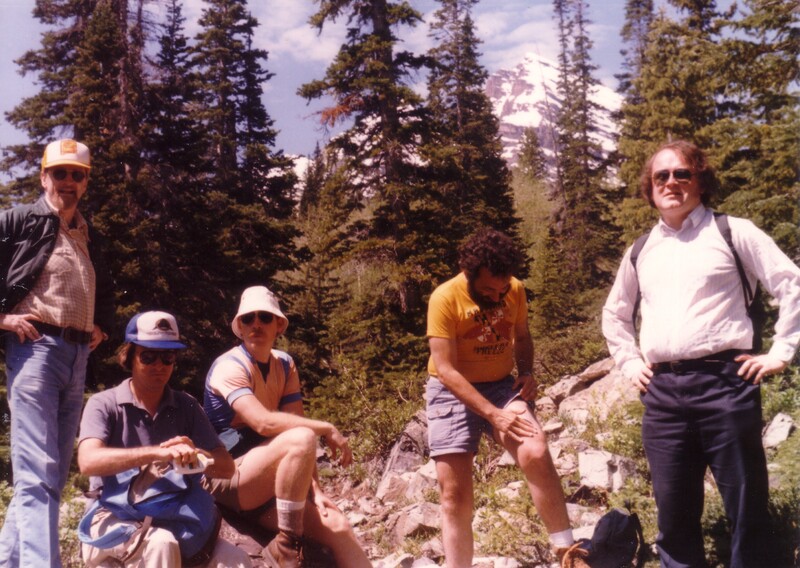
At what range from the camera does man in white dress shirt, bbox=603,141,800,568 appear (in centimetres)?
295

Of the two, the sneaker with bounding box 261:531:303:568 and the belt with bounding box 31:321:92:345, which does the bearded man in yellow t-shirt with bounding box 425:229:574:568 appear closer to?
the sneaker with bounding box 261:531:303:568

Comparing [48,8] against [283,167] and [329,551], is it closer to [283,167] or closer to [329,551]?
[283,167]

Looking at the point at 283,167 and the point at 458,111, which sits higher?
the point at 458,111

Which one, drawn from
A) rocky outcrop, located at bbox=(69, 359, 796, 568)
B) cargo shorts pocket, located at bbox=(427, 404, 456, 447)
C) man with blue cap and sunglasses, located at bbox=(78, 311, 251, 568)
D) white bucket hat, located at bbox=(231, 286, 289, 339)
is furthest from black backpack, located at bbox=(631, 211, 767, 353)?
man with blue cap and sunglasses, located at bbox=(78, 311, 251, 568)

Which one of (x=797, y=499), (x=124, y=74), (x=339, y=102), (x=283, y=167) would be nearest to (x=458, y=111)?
(x=283, y=167)

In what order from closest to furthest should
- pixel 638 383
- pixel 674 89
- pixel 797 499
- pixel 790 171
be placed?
pixel 638 383 → pixel 797 499 → pixel 790 171 → pixel 674 89

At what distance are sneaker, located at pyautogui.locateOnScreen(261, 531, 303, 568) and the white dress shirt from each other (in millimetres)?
2024

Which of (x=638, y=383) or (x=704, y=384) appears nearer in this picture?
(x=704, y=384)

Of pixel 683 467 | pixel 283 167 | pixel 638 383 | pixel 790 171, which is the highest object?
pixel 283 167

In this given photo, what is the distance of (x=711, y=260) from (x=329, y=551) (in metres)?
2.53

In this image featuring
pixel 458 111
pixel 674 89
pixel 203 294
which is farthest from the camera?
pixel 458 111

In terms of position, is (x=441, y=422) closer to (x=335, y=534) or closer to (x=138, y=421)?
(x=335, y=534)

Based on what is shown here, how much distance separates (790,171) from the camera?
28.9 ft

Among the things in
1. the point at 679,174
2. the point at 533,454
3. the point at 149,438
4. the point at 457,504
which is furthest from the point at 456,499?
the point at 679,174
